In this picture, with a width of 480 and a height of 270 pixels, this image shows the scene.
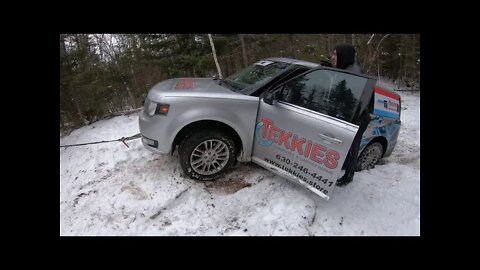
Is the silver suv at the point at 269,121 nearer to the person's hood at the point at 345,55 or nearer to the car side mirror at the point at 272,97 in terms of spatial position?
the car side mirror at the point at 272,97

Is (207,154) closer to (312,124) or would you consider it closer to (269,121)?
(269,121)

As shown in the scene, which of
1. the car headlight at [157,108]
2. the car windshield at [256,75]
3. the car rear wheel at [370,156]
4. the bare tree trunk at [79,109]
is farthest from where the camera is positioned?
the bare tree trunk at [79,109]

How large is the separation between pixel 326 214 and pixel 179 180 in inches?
83.6

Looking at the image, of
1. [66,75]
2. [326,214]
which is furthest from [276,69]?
[66,75]

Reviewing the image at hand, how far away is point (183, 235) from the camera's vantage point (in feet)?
10.6

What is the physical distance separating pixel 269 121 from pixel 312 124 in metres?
0.59

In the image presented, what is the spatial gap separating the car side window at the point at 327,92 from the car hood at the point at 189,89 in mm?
842

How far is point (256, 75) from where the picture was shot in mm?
4258

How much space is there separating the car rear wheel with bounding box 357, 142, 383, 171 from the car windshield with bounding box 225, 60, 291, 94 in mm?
1999

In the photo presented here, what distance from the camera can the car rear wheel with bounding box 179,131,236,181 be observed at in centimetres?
372

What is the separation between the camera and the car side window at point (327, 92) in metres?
3.33

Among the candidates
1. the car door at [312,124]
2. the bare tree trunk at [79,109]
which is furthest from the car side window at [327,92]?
the bare tree trunk at [79,109]

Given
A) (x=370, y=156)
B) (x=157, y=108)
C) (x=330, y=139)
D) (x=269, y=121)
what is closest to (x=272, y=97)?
(x=269, y=121)

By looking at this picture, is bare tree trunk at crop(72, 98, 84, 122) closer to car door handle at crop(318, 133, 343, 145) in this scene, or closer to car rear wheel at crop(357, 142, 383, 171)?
car door handle at crop(318, 133, 343, 145)
